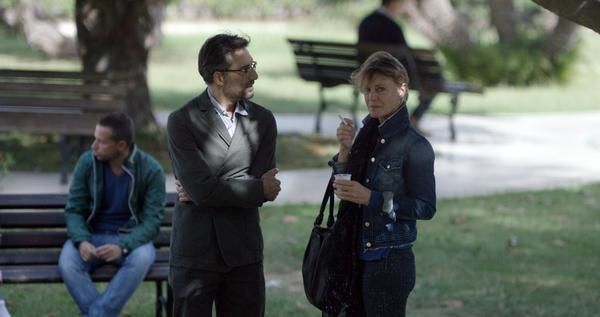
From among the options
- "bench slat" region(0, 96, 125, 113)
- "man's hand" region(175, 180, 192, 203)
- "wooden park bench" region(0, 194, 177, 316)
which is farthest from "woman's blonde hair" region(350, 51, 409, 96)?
"bench slat" region(0, 96, 125, 113)

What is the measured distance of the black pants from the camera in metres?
4.61

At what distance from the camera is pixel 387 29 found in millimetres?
13141

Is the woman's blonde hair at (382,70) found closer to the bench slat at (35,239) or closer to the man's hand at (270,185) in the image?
the man's hand at (270,185)

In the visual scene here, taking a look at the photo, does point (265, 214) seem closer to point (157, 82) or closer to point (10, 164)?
point (10, 164)

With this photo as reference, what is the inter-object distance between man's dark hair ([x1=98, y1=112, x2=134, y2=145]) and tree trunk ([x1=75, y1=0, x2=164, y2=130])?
599 cm

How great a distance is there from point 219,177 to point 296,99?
551 inches

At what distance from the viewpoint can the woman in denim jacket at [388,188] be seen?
460 centimetres

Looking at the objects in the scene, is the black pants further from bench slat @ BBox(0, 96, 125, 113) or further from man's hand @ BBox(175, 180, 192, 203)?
bench slat @ BBox(0, 96, 125, 113)

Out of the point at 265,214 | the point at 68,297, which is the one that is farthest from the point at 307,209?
the point at 68,297

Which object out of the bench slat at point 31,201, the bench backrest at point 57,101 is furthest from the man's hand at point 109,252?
A: the bench backrest at point 57,101

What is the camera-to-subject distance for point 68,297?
723 centimetres

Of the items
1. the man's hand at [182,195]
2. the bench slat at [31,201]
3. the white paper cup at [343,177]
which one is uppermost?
the white paper cup at [343,177]

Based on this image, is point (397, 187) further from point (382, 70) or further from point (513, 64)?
point (513, 64)

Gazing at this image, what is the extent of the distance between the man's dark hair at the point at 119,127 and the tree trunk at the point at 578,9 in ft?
7.07
